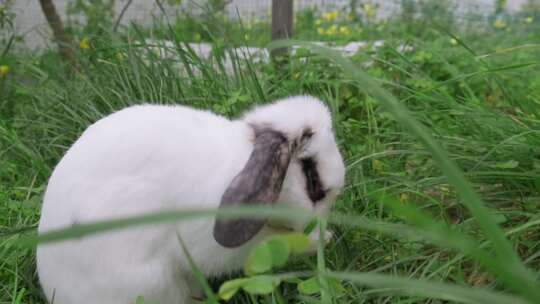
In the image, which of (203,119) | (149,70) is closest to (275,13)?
(149,70)

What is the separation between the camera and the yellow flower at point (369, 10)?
7.33 meters

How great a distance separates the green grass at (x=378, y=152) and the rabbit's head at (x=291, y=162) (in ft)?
0.55

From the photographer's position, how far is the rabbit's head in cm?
158

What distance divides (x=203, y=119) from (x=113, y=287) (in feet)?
1.84

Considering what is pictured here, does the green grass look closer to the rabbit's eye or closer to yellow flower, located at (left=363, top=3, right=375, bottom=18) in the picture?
the rabbit's eye

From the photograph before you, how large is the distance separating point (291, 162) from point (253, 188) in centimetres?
26

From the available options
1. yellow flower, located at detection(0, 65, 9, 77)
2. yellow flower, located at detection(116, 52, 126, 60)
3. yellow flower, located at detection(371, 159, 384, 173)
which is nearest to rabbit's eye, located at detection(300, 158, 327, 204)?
yellow flower, located at detection(371, 159, 384, 173)

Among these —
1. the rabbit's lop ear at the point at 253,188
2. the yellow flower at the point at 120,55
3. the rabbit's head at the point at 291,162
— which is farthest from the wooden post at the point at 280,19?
the rabbit's lop ear at the point at 253,188

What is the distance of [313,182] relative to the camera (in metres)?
1.79

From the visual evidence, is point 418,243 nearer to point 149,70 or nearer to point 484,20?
point 149,70

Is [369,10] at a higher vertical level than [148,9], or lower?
lower

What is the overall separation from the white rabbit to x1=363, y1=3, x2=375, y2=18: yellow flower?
5.77 m

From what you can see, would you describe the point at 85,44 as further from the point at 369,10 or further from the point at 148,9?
the point at 369,10

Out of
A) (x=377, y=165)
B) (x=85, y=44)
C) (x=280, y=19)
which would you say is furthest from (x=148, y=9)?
(x=377, y=165)
